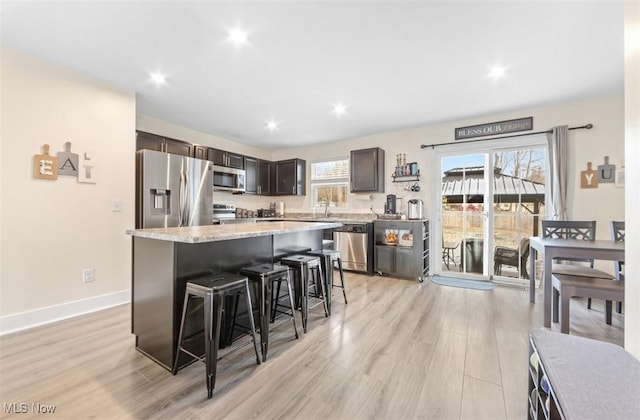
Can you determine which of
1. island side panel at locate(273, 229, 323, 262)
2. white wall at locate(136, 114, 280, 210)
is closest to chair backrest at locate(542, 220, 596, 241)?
island side panel at locate(273, 229, 323, 262)

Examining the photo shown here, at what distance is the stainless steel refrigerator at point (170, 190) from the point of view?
3.16m

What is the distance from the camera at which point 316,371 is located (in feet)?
5.69

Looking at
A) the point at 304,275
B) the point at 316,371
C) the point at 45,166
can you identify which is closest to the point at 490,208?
the point at 304,275

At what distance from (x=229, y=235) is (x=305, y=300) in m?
1.00

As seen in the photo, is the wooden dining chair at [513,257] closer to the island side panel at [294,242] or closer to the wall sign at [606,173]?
the wall sign at [606,173]

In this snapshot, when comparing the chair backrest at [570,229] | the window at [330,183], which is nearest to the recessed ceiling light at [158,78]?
the window at [330,183]

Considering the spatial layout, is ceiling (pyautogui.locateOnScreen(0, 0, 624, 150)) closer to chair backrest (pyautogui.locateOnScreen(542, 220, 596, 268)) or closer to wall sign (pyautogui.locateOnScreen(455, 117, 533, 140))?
wall sign (pyautogui.locateOnScreen(455, 117, 533, 140))

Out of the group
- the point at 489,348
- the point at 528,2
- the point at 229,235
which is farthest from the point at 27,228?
the point at 528,2

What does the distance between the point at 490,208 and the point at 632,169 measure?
3.33 metres

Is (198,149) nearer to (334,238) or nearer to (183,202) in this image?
(183,202)

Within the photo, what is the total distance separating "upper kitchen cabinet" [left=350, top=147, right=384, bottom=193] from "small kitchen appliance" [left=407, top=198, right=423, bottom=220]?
0.65 metres

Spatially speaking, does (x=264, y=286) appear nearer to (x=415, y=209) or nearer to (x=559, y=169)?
(x=415, y=209)

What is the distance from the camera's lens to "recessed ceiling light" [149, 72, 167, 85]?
2.75 meters

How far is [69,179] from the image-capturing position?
2.65 meters
